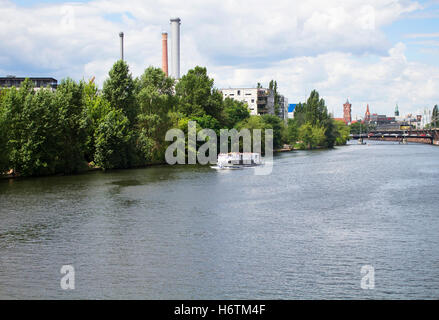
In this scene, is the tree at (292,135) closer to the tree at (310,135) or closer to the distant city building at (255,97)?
the tree at (310,135)

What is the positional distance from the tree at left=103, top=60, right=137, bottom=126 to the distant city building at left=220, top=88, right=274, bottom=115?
91.6 meters

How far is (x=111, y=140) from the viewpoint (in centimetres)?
6938

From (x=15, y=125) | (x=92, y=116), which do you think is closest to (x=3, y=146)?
(x=15, y=125)

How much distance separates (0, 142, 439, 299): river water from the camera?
787 inches

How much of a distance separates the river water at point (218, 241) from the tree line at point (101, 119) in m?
9.78

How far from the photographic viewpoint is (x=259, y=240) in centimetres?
2759

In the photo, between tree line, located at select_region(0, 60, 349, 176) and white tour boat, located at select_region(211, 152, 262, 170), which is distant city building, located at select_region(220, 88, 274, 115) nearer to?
tree line, located at select_region(0, 60, 349, 176)

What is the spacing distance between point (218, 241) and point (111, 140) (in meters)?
45.5

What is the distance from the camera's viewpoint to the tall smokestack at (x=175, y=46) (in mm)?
133875

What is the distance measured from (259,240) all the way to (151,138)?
54.9 metres

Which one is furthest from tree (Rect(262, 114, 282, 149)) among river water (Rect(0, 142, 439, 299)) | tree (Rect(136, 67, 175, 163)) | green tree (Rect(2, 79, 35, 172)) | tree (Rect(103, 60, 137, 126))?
green tree (Rect(2, 79, 35, 172))

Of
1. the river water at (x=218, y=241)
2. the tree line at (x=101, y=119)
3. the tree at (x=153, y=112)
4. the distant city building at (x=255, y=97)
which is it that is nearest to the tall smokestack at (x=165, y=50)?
the tree line at (x=101, y=119)
